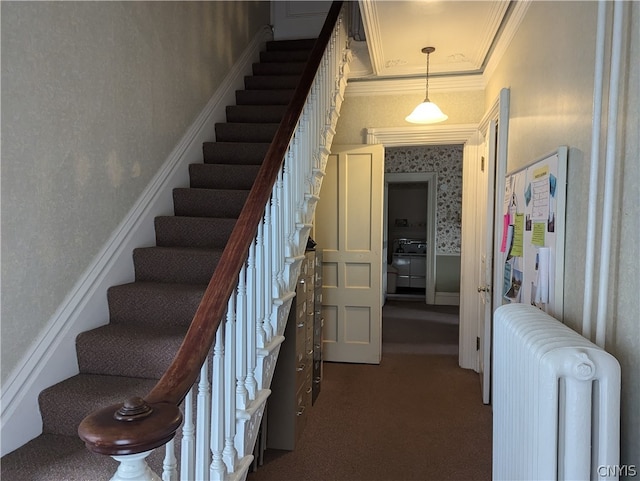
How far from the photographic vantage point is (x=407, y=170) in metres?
7.25

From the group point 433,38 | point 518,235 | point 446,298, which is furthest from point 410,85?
point 446,298

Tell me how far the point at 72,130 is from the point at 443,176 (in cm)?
615

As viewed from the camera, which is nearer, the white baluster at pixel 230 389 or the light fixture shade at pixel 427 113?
the white baluster at pixel 230 389

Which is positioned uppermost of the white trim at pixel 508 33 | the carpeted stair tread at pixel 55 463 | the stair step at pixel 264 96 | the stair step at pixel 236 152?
the white trim at pixel 508 33

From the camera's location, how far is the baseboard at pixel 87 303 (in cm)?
171

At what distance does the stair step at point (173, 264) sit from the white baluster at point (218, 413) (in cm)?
104

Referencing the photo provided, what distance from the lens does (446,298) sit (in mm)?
7254

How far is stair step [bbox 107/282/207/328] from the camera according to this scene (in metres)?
2.17

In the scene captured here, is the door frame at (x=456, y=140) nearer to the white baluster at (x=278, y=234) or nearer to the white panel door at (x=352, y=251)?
the white panel door at (x=352, y=251)

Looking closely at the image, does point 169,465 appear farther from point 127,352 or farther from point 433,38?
point 433,38

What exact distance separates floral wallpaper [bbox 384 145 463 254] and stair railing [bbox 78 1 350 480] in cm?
466

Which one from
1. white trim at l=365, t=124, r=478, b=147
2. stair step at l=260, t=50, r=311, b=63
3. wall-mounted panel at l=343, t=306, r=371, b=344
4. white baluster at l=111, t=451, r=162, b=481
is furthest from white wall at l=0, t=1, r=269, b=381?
wall-mounted panel at l=343, t=306, r=371, b=344

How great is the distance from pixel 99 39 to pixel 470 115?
3.02 m

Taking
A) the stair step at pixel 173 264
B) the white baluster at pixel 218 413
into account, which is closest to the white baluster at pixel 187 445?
the white baluster at pixel 218 413
